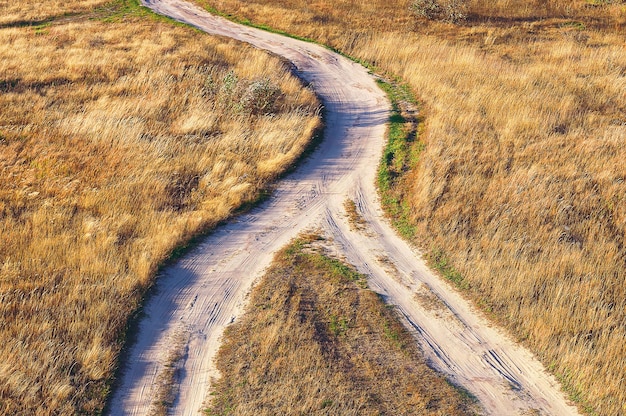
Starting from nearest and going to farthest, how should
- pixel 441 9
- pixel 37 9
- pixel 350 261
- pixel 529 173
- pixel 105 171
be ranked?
pixel 350 261 < pixel 105 171 < pixel 529 173 < pixel 441 9 < pixel 37 9

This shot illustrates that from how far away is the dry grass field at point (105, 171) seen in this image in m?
10.6

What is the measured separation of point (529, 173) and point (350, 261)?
6.52 metres

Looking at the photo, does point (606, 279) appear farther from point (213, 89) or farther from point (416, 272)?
point (213, 89)

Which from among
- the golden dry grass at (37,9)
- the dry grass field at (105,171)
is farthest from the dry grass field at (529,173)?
the golden dry grass at (37,9)

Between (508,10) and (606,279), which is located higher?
(508,10)

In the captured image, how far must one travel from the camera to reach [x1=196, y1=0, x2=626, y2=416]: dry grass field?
11914 millimetres

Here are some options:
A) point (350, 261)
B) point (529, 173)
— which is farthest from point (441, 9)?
point (350, 261)

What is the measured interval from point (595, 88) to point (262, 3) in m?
21.5

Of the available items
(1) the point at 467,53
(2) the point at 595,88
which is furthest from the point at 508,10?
(2) the point at 595,88

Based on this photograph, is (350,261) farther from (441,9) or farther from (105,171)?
(441,9)

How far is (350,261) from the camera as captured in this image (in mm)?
14086

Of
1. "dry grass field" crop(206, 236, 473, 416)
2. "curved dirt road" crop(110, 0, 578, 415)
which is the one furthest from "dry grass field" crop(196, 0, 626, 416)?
"dry grass field" crop(206, 236, 473, 416)

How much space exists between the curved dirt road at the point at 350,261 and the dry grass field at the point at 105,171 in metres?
0.59

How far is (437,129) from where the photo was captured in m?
19.8
